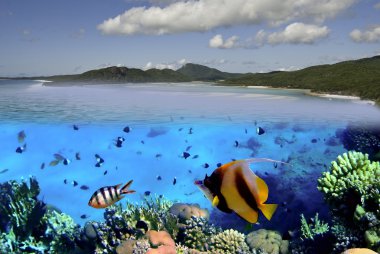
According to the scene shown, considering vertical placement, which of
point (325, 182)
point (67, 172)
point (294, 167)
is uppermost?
point (325, 182)

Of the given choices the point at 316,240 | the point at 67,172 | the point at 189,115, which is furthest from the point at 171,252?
the point at 67,172

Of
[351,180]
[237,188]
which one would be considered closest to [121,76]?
[351,180]

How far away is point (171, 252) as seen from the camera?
20.8 feet

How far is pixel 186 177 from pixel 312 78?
966 inches

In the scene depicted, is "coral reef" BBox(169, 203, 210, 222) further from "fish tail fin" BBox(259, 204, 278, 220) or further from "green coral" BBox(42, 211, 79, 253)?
"fish tail fin" BBox(259, 204, 278, 220)

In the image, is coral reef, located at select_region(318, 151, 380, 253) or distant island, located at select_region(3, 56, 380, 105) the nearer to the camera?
coral reef, located at select_region(318, 151, 380, 253)

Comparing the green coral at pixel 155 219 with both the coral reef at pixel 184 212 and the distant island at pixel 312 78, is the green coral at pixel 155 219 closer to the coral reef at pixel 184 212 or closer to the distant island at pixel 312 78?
the coral reef at pixel 184 212

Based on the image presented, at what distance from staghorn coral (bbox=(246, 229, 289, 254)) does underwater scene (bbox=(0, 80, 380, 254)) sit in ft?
0.10

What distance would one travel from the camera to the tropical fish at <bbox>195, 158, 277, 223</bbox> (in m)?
2.09

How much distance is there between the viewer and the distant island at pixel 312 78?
27648mm

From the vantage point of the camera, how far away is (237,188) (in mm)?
2100

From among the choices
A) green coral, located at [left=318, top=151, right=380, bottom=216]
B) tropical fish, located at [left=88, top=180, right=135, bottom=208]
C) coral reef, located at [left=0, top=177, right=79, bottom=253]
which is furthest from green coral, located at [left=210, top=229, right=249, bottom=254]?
coral reef, located at [left=0, top=177, right=79, bottom=253]

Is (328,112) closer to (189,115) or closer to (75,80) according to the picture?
(189,115)

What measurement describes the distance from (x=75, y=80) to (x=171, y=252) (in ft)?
144
